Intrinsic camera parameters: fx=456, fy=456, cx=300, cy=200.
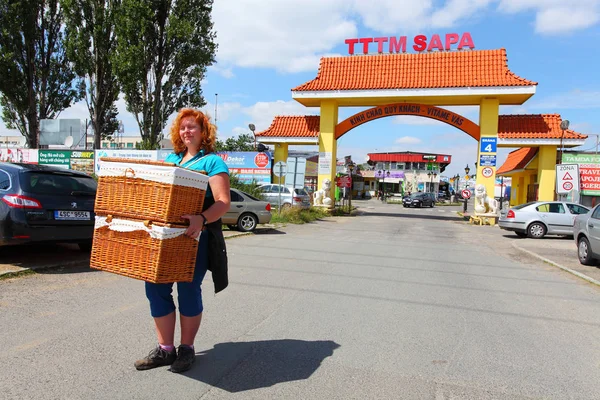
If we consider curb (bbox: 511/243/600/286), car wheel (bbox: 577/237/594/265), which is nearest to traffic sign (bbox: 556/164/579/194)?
curb (bbox: 511/243/600/286)

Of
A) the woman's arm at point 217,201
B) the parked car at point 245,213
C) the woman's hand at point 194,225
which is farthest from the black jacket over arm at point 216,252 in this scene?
the parked car at point 245,213

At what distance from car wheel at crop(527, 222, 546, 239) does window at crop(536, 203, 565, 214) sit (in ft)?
1.80

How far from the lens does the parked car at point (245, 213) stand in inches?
569

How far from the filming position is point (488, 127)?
77.3ft

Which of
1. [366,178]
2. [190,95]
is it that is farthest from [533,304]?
[366,178]

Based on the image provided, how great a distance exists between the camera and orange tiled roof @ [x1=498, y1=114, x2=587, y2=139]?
23.9 metres

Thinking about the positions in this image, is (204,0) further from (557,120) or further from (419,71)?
(557,120)

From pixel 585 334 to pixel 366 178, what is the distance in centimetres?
7748

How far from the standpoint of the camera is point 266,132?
91.5 feet

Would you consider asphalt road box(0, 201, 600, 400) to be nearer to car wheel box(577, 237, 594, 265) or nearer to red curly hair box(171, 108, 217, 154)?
red curly hair box(171, 108, 217, 154)

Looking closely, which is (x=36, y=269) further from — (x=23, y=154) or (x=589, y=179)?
(x=23, y=154)

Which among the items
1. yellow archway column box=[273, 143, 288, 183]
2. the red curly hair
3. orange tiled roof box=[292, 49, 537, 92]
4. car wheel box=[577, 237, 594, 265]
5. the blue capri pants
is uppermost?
orange tiled roof box=[292, 49, 537, 92]

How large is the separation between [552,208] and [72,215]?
15998mm

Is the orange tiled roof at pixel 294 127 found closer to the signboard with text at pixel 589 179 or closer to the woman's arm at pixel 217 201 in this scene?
the signboard with text at pixel 589 179
